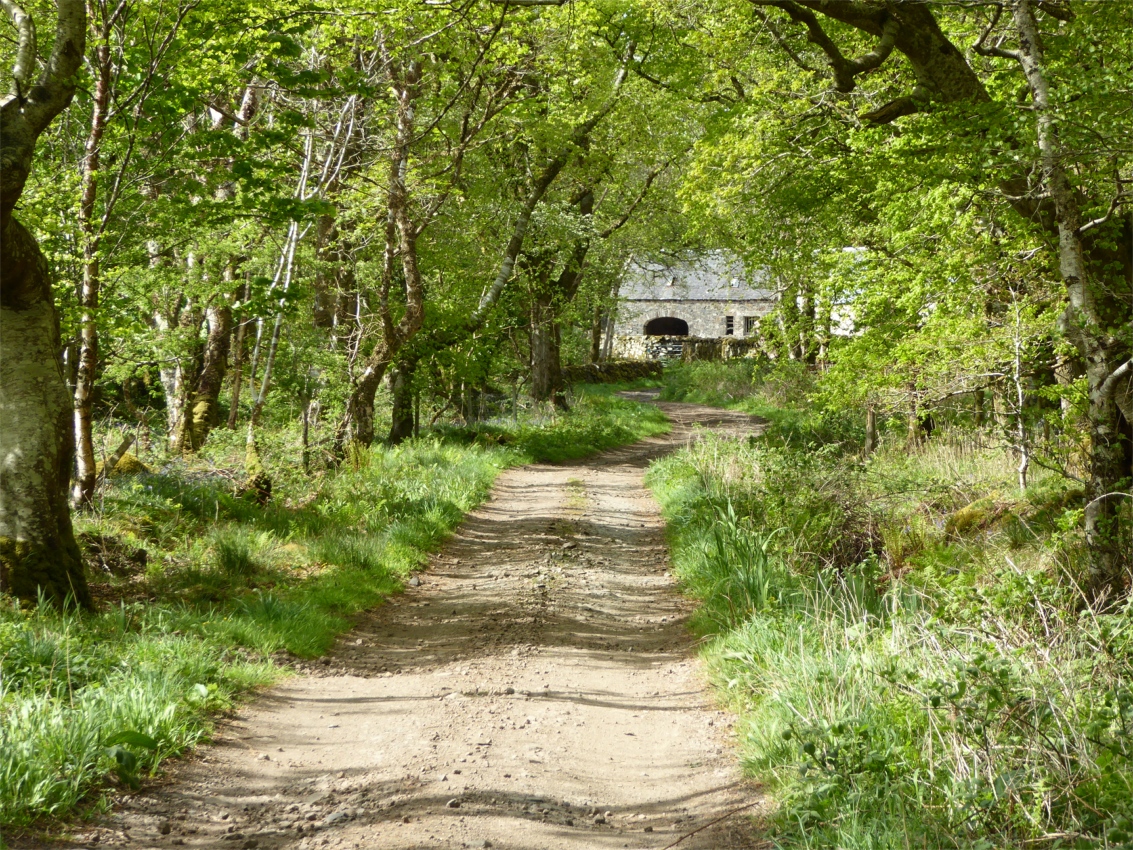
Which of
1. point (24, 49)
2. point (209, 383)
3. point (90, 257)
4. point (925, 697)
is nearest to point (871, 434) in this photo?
point (209, 383)

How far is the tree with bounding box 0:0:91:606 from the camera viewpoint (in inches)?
258

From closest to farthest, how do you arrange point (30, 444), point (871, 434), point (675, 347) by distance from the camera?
point (30, 444), point (871, 434), point (675, 347)

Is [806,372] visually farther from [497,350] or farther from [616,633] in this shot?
[616,633]

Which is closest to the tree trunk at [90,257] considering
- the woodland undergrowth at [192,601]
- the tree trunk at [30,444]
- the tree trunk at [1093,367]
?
the woodland undergrowth at [192,601]

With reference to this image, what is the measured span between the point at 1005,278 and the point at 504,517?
666 centimetres

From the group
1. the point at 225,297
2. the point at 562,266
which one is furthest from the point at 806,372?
the point at 225,297

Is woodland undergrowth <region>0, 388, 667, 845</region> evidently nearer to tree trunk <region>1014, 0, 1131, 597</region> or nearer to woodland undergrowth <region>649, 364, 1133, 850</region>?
woodland undergrowth <region>649, 364, 1133, 850</region>

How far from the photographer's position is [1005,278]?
10375 mm

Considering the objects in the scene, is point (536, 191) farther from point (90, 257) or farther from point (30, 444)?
point (30, 444)

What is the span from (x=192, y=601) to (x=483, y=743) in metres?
3.35

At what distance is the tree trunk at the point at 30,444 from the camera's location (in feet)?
21.6

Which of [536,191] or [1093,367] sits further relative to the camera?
[536,191]

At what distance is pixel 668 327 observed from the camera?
60.8 meters

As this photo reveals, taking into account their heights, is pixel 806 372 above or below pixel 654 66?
below
